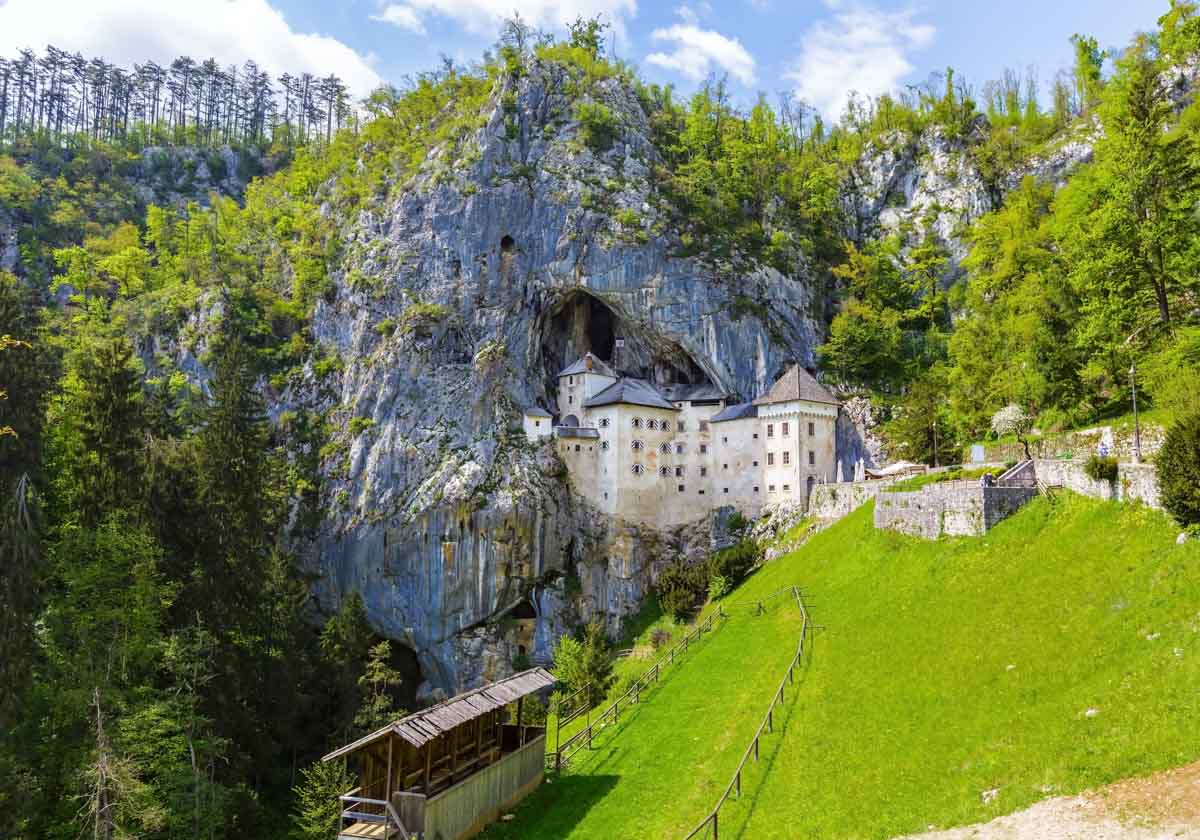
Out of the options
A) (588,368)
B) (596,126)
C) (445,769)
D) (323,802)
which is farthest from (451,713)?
(596,126)

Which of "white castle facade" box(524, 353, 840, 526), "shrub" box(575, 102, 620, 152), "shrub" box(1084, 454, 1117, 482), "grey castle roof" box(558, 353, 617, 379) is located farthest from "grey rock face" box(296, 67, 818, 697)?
"shrub" box(1084, 454, 1117, 482)

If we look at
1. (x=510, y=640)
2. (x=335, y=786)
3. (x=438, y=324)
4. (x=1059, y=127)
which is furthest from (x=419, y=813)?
(x=1059, y=127)

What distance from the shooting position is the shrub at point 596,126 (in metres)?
70.2

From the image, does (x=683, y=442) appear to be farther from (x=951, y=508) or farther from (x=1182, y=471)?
(x=1182, y=471)

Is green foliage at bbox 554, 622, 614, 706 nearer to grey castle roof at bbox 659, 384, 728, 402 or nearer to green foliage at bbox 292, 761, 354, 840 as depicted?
green foliage at bbox 292, 761, 354, 840

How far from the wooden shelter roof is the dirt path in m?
11.2

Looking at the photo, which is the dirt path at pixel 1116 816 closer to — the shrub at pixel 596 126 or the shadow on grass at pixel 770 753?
the shadow on grass at pixel 770 753

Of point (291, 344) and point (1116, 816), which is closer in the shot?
point (1116, 816)

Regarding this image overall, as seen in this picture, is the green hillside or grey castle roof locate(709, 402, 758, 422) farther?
grey castle roof locate(709, 402, 758, 422)

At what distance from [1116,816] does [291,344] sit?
216ft

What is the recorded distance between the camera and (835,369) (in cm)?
6644

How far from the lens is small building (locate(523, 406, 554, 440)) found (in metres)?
61.4

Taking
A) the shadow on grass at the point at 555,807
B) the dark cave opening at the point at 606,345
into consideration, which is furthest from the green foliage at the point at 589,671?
the dark cave opening at the point at 606,345

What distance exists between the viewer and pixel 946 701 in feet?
73.5
